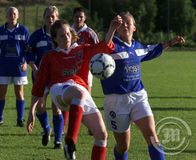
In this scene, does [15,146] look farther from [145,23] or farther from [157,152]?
[145,23]

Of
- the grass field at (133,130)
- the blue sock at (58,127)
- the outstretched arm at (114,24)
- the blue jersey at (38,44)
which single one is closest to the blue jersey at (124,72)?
the outstretched arm at (114,24)

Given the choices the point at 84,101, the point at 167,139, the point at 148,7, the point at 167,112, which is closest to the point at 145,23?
the point at 148,7

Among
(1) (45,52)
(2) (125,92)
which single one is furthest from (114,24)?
(1) (45,52)

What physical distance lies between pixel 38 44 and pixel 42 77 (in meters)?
2.79

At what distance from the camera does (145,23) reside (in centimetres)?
4931

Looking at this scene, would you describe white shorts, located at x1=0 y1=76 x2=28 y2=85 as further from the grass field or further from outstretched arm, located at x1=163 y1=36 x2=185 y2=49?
outstretched arm, located at x1=163 y1=36 x2=185 y2=49

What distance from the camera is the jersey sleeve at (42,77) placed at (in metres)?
6.48

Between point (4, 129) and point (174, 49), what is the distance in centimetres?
3748

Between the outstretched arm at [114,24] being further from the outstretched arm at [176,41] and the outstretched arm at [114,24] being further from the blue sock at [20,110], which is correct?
the blue sock at [20,110]

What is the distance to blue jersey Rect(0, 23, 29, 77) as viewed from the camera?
10.9 m

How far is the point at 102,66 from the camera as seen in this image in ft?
20.5

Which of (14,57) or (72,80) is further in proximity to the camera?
(14,57)

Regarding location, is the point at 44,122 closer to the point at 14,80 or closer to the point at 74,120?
the point at 14,80

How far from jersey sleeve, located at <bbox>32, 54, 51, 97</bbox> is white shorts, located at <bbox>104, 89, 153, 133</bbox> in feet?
2.56
